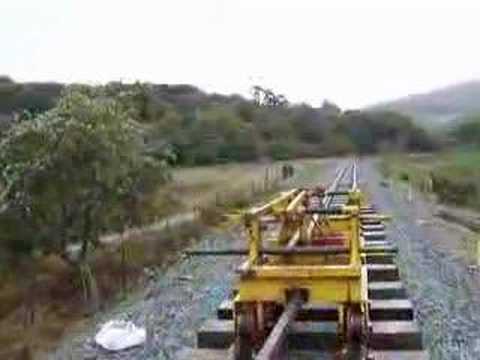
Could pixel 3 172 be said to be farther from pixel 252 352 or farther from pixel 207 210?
pixel 207 210

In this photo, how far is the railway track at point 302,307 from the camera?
6.57m

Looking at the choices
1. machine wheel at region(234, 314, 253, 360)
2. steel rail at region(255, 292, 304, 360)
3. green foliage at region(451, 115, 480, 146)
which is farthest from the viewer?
green foliage at region(451, 115, 480, 146)

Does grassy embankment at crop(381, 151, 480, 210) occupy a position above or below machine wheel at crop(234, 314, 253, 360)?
below

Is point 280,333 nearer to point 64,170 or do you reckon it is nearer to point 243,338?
point 243,338

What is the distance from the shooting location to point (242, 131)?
2552 inches

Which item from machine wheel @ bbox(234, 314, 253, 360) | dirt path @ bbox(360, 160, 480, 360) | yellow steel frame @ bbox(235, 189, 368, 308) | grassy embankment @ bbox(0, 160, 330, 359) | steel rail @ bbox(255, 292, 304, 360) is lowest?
grassy embankment @ bbox(0, 160, 330, 359)

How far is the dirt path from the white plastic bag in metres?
2.71

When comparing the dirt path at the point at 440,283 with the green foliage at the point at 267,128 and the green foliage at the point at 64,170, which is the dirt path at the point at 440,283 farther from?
the green foliage at the point at 267,128

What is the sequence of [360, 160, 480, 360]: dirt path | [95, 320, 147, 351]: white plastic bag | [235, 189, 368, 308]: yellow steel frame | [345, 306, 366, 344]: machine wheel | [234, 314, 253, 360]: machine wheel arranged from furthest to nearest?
[95, 320, 147, 351]: white plastic bag → [360, 160, 480, 360]: dirt path → [234, 314, 253, 360]: machine wheel → [345, 306, 366, 344]: machine wheel → [235, 189, 368, 308]: yellow steel frame

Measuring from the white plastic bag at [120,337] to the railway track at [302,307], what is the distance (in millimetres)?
859

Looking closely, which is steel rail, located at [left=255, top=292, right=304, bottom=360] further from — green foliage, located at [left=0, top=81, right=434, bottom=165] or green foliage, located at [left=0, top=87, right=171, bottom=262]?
green foliage, located at [left=0, top=81, right=434, bottom=165]

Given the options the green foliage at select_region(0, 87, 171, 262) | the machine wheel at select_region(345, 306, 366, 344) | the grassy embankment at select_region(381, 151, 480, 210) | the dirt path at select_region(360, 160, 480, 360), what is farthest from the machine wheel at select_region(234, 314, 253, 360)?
the grassy embankment at select_region(381, 151, 480, 210)

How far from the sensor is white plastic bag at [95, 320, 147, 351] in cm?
838

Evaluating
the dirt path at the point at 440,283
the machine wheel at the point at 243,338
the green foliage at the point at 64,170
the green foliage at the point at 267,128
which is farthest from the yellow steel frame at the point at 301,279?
the green foliage at the point at 267,128
